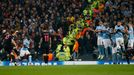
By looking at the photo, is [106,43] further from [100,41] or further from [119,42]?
[119,42]

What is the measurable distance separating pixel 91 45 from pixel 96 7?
3.85 meters

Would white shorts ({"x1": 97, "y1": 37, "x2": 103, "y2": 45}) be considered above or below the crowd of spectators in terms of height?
below

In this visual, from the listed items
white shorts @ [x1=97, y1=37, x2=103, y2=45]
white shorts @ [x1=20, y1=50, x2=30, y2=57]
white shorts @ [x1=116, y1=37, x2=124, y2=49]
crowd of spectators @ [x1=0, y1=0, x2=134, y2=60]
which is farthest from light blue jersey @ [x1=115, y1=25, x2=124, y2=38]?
white shorts @ [x1=20, y1=50, x2=30, y2=57]

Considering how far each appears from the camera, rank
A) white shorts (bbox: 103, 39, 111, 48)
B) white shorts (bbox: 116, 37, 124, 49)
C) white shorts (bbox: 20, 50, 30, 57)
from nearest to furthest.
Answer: white shorts (bbox: 116, 37, 124, 49) < white shorts (bbox: 103, 39, 111, 48) < white shorts (bbox: 20, 50, 30, 57)

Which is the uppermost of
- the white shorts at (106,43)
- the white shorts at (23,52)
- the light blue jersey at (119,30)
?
the light blue jersey at (119,30)

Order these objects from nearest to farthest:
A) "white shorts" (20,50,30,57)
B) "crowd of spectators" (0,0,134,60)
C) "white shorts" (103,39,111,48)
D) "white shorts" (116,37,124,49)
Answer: "white shorts" (116,37,124,49) → "white shorts" (103,39,111,48) → "white shorts" (20,50,30,57) → "crowd of spectators" (0,0,134,60)

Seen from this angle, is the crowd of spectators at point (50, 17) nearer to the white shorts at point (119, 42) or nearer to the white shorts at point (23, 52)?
the white shorts at point (23, 52)

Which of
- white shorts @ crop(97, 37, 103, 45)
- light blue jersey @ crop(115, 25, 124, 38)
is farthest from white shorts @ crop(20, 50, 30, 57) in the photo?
light blue jersey @ crop(115, 25, 124, 38)

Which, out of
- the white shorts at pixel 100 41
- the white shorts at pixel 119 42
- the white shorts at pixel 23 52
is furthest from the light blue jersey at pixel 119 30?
the white shorts at pixel 23 52

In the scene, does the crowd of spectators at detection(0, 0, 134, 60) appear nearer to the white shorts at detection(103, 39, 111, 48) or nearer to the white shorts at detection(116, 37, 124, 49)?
the white shorts at detection(103, 39, 111, 48)

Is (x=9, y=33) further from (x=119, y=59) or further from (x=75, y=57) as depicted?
(x=119, y=59)

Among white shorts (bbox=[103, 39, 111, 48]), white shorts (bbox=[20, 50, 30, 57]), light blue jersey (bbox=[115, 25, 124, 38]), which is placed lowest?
white shorts (bbox=[20, 50, 30, 57])

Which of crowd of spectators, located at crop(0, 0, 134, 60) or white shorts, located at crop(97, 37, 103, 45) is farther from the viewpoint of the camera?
crowd of spectators, located at crop(0, 0, 134, 60)

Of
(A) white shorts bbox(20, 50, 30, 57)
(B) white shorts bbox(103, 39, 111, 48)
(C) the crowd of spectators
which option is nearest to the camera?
(B) white shorts bbox(103, 39, 111, 48)
